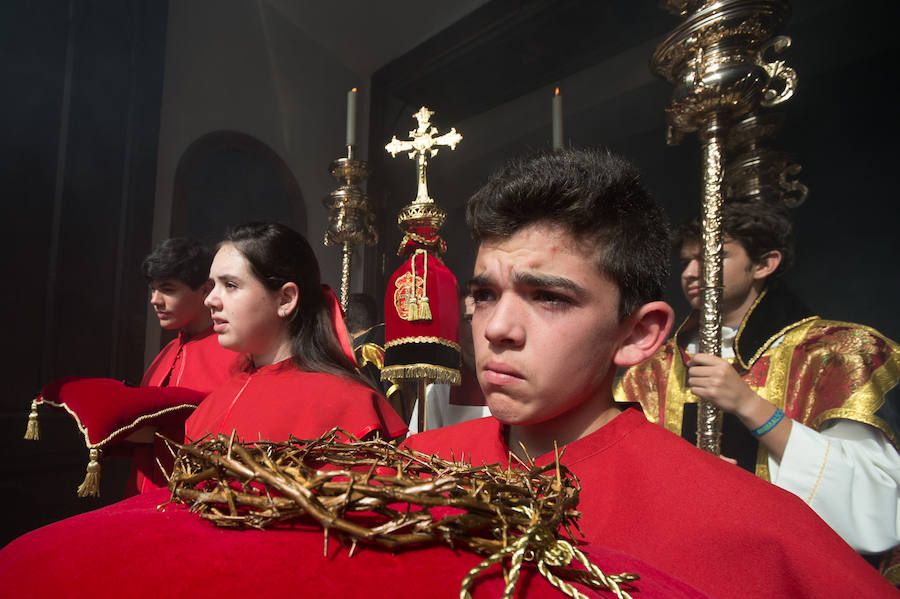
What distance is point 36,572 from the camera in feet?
0.91

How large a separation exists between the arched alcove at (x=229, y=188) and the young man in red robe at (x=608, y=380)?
2327mm

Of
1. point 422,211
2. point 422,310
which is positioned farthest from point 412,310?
point 422,211

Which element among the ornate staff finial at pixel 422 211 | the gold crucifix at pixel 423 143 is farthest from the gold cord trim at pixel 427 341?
the gold crucifix at pixel 423 143

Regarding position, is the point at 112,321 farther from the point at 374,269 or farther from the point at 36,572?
the point at 36,572

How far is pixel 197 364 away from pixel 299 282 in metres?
0.79

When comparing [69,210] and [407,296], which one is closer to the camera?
[407,296]

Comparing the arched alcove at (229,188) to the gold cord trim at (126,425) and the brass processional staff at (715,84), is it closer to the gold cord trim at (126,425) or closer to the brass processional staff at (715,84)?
the gold cord trim at (126,425)

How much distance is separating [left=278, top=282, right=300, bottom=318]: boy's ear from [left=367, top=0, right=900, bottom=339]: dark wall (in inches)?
34.5

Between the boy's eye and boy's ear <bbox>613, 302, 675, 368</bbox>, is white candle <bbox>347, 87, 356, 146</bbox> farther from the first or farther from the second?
boy's ear <bbox>613, 302, 675, 368</bbox>

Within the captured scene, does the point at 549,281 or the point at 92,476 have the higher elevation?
the point at 549,281

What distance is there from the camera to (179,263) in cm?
199

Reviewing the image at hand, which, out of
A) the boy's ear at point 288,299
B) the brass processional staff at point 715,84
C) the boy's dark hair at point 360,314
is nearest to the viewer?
the brass processional staff at point 715,84

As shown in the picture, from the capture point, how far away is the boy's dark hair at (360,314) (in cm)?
273

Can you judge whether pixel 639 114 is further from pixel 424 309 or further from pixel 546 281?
pixel 546 281
